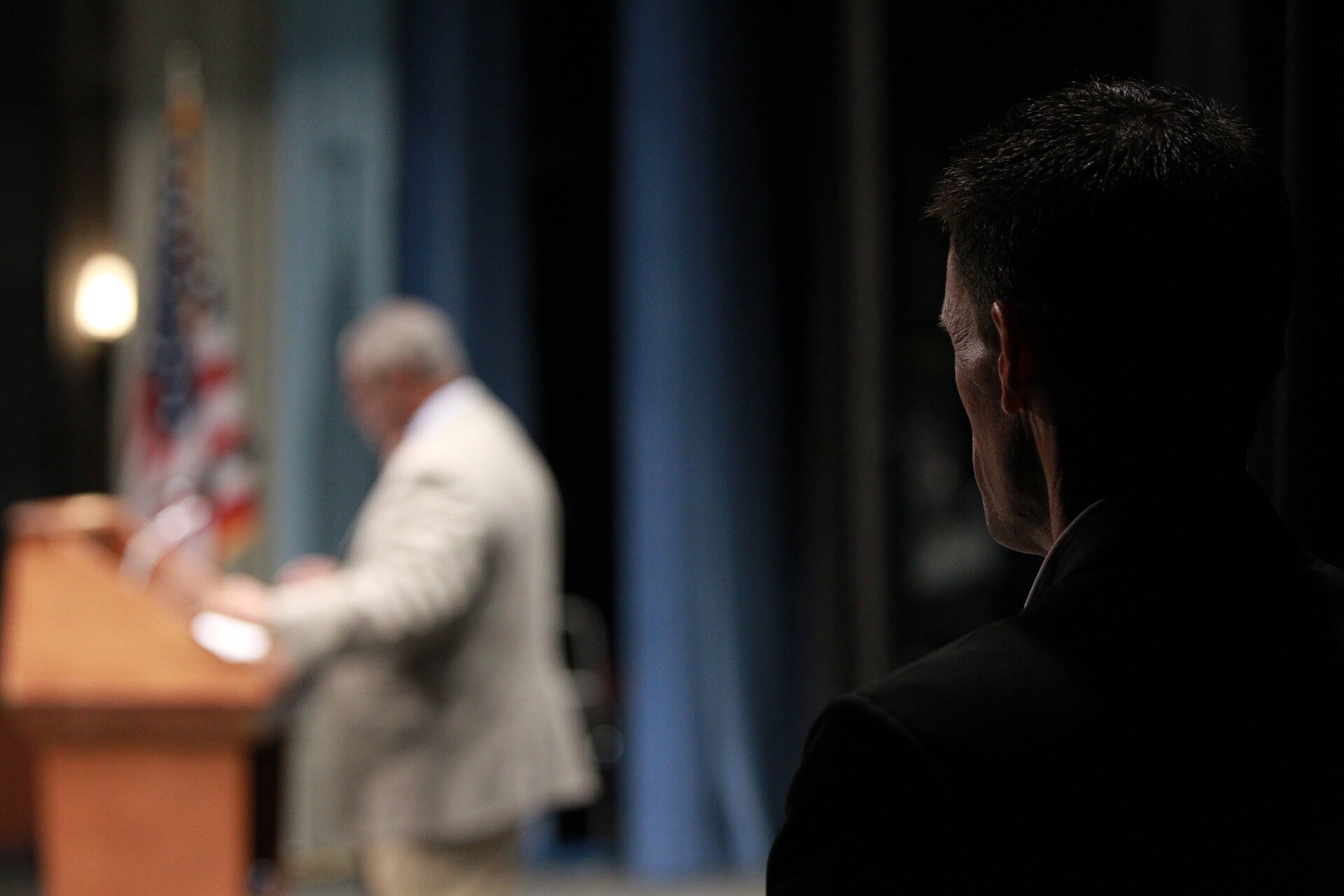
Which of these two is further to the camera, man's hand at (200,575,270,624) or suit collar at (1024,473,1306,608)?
man's hand at (200,575,270,624)

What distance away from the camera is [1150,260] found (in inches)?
29.0

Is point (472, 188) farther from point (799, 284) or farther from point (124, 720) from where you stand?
point (124, 720)

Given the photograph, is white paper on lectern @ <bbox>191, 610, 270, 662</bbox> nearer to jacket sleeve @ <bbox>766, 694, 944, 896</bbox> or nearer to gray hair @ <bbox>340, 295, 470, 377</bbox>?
gray hair @ <bbox>340, 295, 470, 377</bbox>

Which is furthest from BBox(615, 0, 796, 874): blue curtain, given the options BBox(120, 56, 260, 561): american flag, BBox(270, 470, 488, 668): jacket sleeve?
BBox(270, 470, 488, 668): jacket sleeve

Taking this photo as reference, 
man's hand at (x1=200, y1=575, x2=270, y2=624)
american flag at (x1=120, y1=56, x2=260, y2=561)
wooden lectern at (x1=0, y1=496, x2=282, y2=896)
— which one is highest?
american flag at (x1=120, y1=56, x2=260, y2=561)

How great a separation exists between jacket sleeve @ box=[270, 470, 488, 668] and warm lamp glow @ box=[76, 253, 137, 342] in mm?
2667

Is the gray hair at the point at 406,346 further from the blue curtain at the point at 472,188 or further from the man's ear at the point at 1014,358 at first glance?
the man's ear at the point at 1014,358

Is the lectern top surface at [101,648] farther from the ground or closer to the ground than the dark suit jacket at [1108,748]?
closer to the ground

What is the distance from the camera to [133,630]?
261 cm

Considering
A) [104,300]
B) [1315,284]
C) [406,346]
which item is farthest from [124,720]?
[104,300]

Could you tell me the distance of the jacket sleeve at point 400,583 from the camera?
8.50 feet

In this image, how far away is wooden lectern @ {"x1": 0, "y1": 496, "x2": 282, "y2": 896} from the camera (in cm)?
261

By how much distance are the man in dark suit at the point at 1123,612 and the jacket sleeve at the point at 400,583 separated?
6.38ft

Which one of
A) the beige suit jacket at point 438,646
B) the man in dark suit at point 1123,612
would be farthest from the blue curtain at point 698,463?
the man in dark suit at point 1123,612
